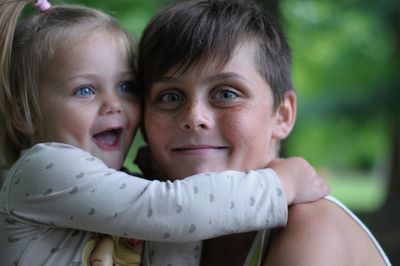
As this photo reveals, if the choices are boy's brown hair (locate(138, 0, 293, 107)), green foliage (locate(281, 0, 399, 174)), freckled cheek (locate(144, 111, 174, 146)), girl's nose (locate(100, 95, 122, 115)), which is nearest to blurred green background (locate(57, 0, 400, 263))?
green foliage (locate(281, 0, 399, 174))

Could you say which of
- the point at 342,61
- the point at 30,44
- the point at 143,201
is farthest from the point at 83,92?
the point at 342,61

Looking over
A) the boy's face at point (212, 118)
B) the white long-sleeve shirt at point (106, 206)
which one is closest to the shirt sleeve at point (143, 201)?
the white long-sleeve shirt at point (106, 206)

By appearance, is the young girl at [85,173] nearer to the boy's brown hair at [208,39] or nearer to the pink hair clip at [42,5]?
the pink hair clip at [42,5]

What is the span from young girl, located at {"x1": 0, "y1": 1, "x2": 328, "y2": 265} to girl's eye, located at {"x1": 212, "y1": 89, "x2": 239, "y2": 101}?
301 mm

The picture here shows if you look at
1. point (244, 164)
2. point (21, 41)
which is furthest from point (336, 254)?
point (21, 41)

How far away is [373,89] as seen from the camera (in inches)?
510

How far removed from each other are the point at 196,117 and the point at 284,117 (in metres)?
0.50

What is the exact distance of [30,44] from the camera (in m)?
2.43

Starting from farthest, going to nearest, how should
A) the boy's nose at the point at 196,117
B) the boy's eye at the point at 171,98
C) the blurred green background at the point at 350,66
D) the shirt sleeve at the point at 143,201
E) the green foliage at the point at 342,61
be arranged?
the green foliage at the point at 342,61 < the blurred green background at the point at 350,66 < the boy's eye at the point at 171,98 < the boy's nose at the point at 196,117 < the shirt sleeve at the point at 143,201

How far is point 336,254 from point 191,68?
836mm

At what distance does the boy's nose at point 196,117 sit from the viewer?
7.31 ft

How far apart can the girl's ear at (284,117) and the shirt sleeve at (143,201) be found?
42 centimetres

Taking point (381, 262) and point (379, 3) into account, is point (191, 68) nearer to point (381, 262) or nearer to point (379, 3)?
point (381, 262)

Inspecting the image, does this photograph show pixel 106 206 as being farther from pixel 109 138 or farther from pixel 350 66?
pixel 350 66
